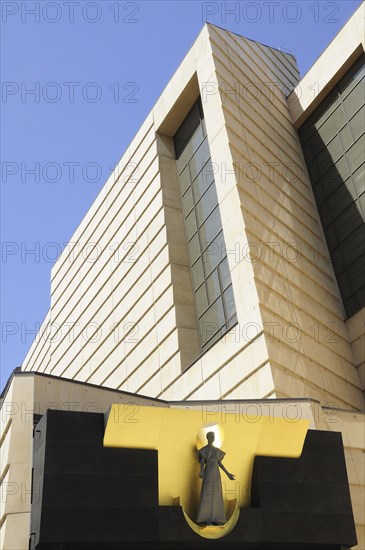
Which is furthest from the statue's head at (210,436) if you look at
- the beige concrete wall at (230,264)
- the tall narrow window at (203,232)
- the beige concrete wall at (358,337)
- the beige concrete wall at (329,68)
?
the beige concrete wall at (329,68)

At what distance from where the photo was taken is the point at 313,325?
2711cm

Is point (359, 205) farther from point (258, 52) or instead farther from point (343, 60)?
point (258, 52)

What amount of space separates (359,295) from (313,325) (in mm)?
3712

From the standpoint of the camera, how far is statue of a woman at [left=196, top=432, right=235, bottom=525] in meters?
15.9

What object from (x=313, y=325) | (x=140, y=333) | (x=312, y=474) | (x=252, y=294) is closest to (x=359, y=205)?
(x=313, y=325)

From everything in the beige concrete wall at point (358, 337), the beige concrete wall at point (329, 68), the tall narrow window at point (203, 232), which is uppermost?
the beige concrete wall at point (329, 68)

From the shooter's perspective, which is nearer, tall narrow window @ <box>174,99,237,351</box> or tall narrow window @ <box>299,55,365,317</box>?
tall narrow window @ <box>174,99,237,351</box>

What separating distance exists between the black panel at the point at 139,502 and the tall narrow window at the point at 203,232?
9.91 m

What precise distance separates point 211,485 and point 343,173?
20.8 meters

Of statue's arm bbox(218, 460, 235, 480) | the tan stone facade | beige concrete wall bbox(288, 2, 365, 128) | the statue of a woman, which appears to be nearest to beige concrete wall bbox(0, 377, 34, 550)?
the tan stone facade

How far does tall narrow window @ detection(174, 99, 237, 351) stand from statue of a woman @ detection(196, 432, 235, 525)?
10068 mm

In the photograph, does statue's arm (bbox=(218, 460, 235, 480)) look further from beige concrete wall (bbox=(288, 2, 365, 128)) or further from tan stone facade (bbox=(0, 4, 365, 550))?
beige concrete wall (bbox=(288, 2, 365, 128))

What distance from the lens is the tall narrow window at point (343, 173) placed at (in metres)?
Result: 30.6

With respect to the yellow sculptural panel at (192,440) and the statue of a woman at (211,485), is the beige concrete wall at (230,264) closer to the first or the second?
the yellow sculptural panel at (192,440)
